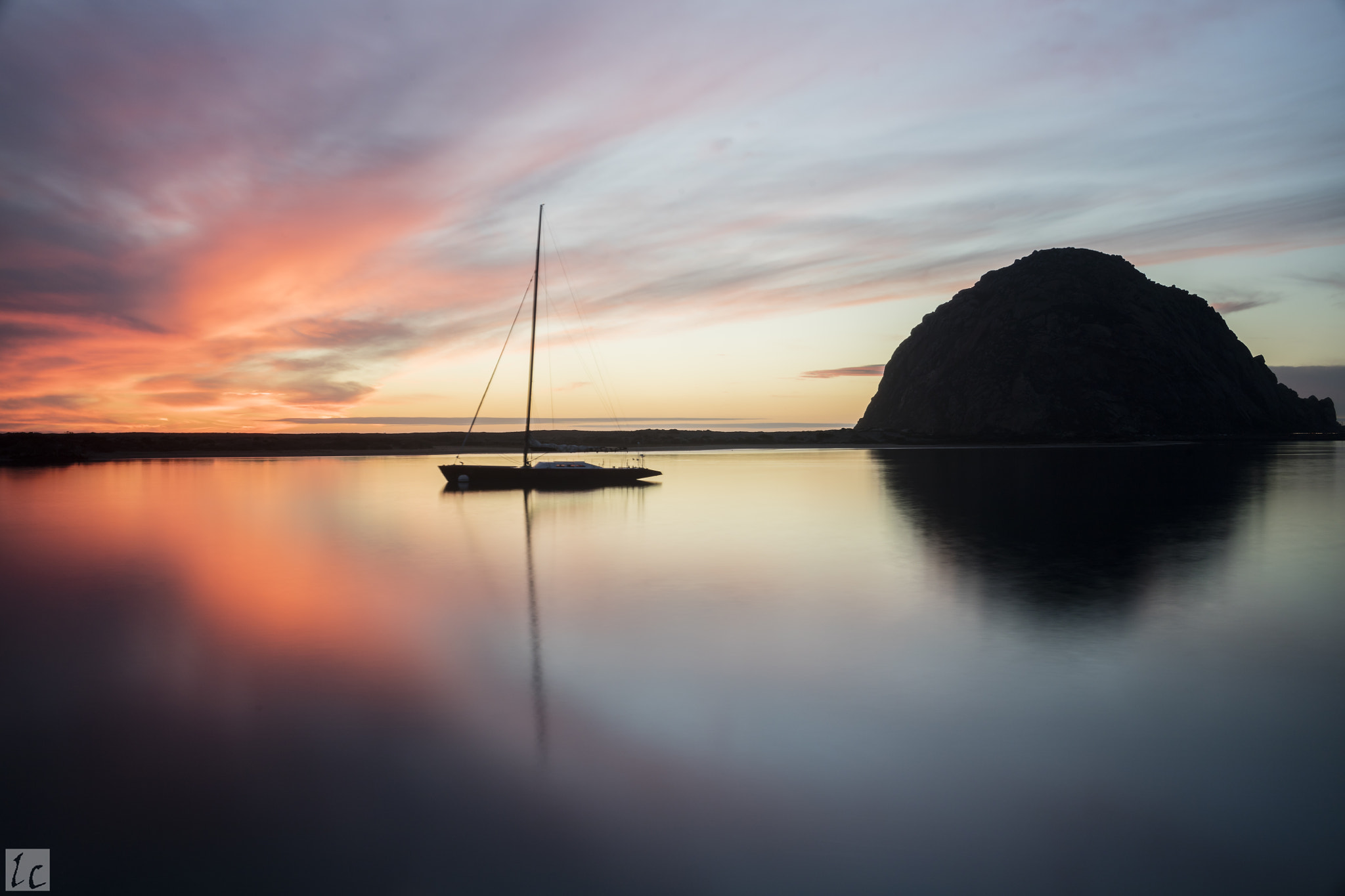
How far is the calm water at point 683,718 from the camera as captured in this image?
19.6 ft

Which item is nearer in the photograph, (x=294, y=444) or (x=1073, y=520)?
(x=1073, y=520)

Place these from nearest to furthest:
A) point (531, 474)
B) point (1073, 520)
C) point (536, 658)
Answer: point (536, 658) → point (1073, 520) → point (531, 474)

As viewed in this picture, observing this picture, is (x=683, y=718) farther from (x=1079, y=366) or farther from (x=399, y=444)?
(x=1079, y=366)

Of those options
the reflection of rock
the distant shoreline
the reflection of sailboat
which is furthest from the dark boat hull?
the distant shoreline

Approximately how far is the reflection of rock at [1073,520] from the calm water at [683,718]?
0.27m

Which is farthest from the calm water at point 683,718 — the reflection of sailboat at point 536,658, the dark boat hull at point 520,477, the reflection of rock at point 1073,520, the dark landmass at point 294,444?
the dark landmass at point 294,444

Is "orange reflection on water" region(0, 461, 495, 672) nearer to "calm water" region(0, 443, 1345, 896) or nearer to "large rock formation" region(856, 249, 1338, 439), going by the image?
"calm water" region(0, 443, 1345, 896)

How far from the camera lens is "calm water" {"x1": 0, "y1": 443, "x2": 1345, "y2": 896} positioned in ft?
19.6

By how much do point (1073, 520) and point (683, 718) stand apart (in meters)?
24.2

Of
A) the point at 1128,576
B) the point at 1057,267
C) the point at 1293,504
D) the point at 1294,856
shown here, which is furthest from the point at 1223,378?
the point at 1294,856

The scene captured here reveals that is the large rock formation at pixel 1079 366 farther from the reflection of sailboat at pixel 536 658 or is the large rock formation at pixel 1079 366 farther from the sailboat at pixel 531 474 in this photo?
the reflection of sailboat at pixel 536 658

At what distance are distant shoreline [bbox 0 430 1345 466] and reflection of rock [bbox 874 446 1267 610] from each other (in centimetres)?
4080

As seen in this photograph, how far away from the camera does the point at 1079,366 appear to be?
A: 506ft

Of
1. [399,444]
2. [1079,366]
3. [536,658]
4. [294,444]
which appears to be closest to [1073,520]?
[536,658]
